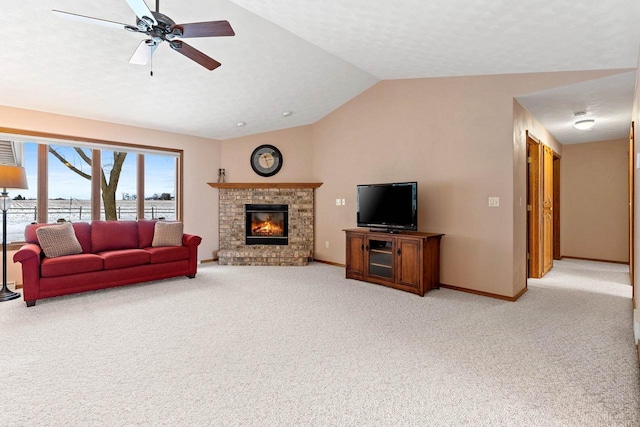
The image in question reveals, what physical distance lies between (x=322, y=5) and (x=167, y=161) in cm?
442

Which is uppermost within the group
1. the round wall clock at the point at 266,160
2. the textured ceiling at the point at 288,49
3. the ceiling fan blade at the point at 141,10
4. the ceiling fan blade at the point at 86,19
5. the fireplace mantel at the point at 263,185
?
the textured ceiling at the point at 288,49

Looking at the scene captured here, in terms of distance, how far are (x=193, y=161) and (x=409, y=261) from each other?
4.34 m

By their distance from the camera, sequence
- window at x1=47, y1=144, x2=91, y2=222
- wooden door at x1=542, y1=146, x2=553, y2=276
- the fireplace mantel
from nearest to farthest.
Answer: window at x1=47, y1=144, x2=91, y2=222
wooden door at x1=542, y1=146, x2=553, y2=276
the fireplace mantel

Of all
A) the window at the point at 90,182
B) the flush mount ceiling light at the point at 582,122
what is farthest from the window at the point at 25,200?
the flush mount ceiling light at the point at 582,122

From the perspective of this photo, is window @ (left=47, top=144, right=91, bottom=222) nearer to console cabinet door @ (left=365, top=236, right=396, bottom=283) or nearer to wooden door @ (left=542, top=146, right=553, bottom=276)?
console cabinet door @ (left=365, top=236, right=396, bottom=283)

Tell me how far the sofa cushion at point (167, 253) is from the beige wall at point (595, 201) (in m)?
7.21

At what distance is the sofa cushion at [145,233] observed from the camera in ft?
16.4

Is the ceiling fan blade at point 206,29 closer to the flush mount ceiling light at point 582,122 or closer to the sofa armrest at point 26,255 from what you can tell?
the sofa armrest at point 26,255

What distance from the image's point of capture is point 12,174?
3.94 m

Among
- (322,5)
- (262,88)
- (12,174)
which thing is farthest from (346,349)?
(12,174)

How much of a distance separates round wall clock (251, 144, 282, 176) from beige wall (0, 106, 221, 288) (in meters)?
0.76

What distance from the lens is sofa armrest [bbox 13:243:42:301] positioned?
3611 millimetres

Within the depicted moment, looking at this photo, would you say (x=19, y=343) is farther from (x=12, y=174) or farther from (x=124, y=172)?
(x=124, y=172)

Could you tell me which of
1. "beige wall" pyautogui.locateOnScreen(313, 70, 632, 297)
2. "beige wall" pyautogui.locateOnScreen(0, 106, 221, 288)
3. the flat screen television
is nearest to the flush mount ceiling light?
"beige wall" pyautogui.locateOnScreen(313, 70, 632, 297)
